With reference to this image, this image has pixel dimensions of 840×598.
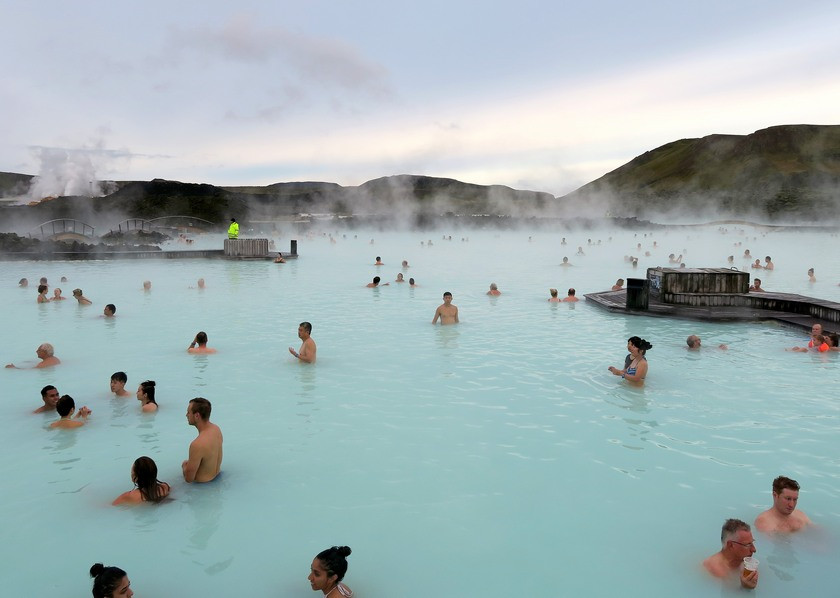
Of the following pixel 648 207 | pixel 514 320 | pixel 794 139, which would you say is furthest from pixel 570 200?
pixel 514 320

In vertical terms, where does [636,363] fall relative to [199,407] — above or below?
below

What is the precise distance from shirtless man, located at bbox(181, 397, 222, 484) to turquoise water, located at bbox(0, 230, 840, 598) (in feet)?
0.51

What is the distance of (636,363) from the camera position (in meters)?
7.91

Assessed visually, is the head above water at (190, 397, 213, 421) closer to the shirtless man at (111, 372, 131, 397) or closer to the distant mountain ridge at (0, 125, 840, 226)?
the shirtless man at (111, 372, 131, 397)

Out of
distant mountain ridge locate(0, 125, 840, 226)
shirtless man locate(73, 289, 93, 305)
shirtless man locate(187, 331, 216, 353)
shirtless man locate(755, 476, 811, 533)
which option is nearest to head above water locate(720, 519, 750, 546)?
shirtless man locate(755, 476, 811, 533)

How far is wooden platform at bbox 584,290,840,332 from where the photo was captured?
11594mm

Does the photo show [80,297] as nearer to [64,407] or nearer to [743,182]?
[64,407]

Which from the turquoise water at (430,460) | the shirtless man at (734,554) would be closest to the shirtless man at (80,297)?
the turquoise water at (430,460)

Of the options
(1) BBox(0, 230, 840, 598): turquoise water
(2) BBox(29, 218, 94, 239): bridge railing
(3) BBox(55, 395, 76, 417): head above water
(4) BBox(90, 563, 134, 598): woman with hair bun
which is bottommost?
(1) BBox(0, 230, 840, 598): turquoise water

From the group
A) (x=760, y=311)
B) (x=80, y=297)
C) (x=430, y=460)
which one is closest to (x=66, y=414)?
(x=430, y=460)

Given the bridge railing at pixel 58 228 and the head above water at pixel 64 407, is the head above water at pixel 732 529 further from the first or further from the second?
the bridge railing at pixel 58 228

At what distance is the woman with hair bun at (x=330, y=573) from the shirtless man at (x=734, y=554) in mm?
2414

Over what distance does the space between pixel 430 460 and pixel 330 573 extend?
2380 millimetres

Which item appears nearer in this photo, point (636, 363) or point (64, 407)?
point (64, 407)
